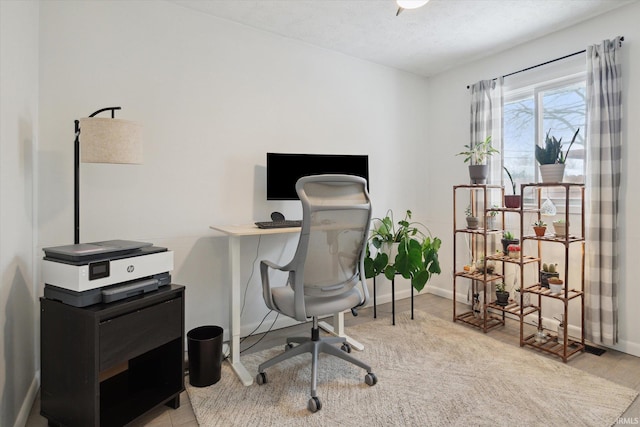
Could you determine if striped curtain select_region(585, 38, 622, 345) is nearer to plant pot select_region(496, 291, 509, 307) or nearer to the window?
the window

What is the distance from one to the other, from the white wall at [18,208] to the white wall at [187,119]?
0.17 metres

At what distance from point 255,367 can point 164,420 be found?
2.25ft

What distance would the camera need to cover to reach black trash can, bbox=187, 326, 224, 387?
7.11ft

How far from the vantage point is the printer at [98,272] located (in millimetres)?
1571

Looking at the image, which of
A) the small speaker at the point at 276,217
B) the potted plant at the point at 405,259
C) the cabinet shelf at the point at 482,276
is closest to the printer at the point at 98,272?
the small speaker at the point at 276,217

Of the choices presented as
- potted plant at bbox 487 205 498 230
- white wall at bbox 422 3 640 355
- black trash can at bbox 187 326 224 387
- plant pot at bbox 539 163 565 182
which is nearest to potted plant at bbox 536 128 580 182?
plant pot at bbox 539 163 565 182

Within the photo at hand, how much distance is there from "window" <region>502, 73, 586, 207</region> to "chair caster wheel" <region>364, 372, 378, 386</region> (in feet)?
7.41

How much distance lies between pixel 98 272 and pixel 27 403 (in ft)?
3.13

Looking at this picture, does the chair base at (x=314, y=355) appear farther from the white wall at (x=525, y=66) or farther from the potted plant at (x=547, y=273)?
the white wall at (x=525, y=66)

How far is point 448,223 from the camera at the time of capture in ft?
13.1

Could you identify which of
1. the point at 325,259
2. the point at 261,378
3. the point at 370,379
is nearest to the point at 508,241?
the point at 370,379

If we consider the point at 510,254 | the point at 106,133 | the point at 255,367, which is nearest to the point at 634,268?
the point at 510,254

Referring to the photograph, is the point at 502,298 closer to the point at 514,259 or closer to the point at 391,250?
the point at 514,259

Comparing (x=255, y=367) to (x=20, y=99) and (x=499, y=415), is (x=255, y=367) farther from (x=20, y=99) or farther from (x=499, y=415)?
(x=20, y=99)
